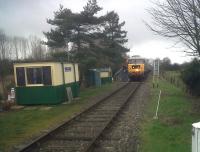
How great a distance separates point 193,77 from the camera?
23.5 metres

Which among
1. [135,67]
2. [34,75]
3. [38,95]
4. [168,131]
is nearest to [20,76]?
[34,75]

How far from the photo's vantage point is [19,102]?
2048cm

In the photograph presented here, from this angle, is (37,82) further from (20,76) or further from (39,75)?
(20,76)

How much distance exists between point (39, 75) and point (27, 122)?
5.91 meters

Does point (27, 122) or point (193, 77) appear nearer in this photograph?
point (27, 122)

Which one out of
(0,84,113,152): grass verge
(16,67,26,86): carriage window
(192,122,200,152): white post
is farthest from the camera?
(16,67,26,86): carriage window

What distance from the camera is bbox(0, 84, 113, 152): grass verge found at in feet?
36.6

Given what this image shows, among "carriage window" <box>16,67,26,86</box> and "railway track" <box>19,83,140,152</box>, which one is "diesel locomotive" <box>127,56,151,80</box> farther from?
"railway track" <box>19,83,140,152</box>

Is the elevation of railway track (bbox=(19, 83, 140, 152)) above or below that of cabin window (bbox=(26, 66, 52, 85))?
below

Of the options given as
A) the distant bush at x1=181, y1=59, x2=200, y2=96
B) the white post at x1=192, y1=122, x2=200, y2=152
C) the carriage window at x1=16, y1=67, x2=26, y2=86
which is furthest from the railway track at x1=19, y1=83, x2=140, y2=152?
the distant bush at x1=181, y1=59, x2=200, y2=96

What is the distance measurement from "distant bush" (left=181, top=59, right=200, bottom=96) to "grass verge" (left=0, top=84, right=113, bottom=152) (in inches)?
335

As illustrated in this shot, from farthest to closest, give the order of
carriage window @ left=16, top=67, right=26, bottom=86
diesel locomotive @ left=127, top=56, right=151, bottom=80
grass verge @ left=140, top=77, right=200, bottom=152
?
diesel locomotive @ left=127, top=56, right=151, bottom=80 → carriage window @ left=16, top=67, right=26, bottom=86 → grass verge @ left=140, top=77, right=200, bottom=152

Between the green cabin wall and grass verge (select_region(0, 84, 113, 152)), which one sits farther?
the green cabin wall

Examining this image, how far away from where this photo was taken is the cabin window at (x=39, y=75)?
19.8m
